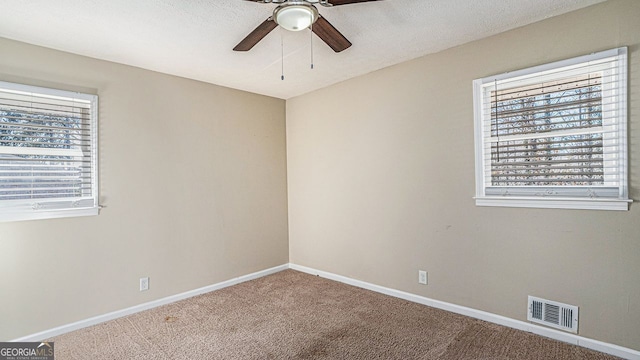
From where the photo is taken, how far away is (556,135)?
91.1 inches

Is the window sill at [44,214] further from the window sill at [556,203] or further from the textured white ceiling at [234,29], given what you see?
→ the window sill at [556,203]

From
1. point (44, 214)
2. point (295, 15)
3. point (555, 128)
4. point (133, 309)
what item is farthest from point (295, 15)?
point (133, 309)

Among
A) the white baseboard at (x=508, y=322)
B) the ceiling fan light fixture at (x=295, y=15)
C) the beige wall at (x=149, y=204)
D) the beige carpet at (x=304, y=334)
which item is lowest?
the beige carpet at (x=304, y=334)

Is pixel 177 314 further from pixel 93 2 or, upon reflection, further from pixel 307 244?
pixel 93 2

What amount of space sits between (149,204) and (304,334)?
195 centimetres

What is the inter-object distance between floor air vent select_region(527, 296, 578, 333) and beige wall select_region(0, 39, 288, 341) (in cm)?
290

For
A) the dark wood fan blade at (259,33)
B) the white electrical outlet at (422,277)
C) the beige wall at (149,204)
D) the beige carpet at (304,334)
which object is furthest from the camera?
the white electrical outlet at (422,277)

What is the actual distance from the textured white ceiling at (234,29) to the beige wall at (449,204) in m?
0.23

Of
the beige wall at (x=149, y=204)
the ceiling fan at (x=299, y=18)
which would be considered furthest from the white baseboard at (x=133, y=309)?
the ceiling fan at (x=299, y=18)

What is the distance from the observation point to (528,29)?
2.42m

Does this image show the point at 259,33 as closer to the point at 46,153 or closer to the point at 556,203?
the point at 46,153

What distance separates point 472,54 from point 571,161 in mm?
1153

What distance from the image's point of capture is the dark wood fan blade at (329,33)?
188 cm

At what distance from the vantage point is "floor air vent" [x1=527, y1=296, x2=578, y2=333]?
Answer: 227 cm
